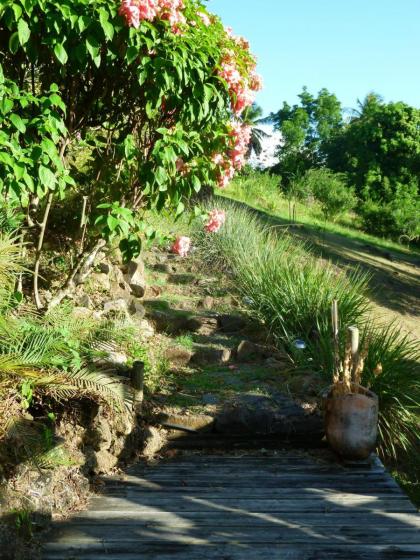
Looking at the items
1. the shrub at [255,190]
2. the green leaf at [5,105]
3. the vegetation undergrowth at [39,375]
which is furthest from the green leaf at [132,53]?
the shrub at [255,190]

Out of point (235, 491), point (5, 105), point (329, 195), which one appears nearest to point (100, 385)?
point (235, 491)

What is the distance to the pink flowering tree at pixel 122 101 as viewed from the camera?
4.26 m

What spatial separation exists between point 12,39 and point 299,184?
61.3 ft

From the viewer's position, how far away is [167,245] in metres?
10.5

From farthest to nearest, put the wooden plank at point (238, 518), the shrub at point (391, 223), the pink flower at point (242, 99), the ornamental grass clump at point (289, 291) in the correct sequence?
the shrub at point (391, 223), the ornamental grass clump at point (289, 291), the pink flower at point (242, 99), the wooden plank at point (238, 518)

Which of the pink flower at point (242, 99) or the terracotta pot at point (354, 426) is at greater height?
the pink flower at point (242, 99)

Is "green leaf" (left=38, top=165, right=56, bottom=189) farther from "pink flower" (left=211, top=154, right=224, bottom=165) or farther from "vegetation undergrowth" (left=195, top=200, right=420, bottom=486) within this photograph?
"vegetation undergrowth" (left=195, top=200, right=420, bottom=486)

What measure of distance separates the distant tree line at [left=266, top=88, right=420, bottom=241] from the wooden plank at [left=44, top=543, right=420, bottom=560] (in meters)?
18.0

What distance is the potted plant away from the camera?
5121 mm

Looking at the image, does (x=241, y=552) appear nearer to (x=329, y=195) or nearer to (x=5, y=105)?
(x=5, y=105)

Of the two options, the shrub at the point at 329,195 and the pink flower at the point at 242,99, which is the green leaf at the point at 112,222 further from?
the shrub at the point at 329,195

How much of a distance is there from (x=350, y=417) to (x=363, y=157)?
3018 centimetres

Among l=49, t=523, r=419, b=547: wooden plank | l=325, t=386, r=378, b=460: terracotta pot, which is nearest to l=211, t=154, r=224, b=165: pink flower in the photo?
l=325, t=386, r=378, b=460: terracotta pot

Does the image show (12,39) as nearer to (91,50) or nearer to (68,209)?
(91,50)
